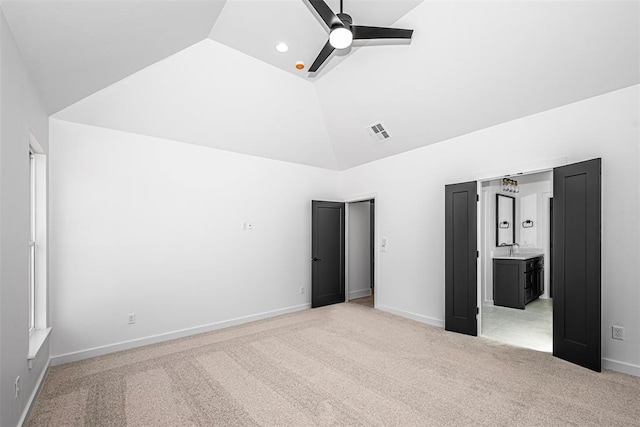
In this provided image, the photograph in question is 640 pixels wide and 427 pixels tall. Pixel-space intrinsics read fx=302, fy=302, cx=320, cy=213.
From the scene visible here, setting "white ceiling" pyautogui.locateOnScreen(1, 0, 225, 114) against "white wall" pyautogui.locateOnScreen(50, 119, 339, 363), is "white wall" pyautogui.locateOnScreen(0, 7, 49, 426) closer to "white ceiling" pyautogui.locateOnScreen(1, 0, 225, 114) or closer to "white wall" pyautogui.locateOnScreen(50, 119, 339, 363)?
"white ceiling" pyautogui.locateOnScreen(1, 0, 225, 114)

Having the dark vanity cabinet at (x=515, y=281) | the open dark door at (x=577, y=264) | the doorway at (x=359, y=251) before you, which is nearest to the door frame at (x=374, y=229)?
the doorway at (x=359, y=251)

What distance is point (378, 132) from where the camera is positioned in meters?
4.81

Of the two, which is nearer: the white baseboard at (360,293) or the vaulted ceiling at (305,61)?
the vaulted ceiling at (305,61)

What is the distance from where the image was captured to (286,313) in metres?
5.23

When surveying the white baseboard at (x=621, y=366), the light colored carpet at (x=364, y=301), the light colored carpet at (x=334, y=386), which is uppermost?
the white baseboard at (x=621, y=366)

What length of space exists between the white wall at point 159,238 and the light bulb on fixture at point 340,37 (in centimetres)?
276

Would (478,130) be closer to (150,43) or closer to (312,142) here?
(312,142)

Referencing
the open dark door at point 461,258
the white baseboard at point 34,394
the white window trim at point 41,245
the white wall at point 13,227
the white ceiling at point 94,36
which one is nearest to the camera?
the white wall at point 13,227

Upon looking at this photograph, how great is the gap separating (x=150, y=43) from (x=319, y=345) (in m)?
3.71

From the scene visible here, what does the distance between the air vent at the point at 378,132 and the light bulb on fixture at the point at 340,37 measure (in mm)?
2290

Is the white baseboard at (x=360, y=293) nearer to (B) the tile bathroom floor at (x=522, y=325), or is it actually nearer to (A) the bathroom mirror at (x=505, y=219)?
(B) the tile bathroom floor at (x=522, y=325)

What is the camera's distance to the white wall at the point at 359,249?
20.9 feet

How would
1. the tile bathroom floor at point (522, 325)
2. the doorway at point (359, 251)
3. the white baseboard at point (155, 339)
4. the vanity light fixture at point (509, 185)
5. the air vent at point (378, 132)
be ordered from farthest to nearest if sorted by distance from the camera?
the doorway at point (359, 251), the vanity light fixture at point (509, 185), the air vent at point (378, 132), the tile bathroom floor at point (522, 325), the white baseboard at point (155, 339)

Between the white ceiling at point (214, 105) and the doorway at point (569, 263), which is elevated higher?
the white ceiling at point (214, 105)
